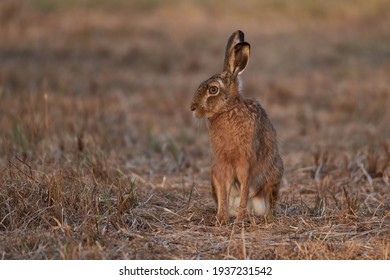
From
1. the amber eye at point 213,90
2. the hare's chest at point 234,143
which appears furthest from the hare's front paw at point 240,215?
the amber eye at point 213,90

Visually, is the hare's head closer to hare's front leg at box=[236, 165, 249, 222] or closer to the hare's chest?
the hare's chest

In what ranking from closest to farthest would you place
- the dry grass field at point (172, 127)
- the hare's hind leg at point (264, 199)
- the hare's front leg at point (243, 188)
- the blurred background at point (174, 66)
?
the dry grass field at point (172, 127)
the hare's front leg at point (243, 188)
the hare's hind leg at point (264, 199)
the blurred background at point (174, 66)

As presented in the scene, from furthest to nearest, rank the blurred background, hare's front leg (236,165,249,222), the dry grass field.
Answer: the blurred background
hare's front leg (236,165,249,222)
the dry grass field

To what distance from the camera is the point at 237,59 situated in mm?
5535

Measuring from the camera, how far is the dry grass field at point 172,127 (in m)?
5.07

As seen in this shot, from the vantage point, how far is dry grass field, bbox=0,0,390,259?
5.07 m

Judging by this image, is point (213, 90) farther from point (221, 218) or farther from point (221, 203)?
point (221, 218)

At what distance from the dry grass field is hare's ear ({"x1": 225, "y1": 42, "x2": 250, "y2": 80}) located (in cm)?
110

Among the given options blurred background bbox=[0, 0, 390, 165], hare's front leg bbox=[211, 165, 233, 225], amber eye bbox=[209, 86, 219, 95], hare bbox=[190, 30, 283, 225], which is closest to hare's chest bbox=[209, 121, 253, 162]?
hare bbox=[190, 30, 283, 225]

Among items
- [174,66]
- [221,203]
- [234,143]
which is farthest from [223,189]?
[174,66]

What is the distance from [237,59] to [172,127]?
4799mm

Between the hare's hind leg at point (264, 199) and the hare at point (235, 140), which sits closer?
the hare at point (235, 140)

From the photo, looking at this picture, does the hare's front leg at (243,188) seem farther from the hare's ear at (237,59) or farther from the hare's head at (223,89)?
the hare's ear at (237,59)

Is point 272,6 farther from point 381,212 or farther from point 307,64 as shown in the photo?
point 381,212
